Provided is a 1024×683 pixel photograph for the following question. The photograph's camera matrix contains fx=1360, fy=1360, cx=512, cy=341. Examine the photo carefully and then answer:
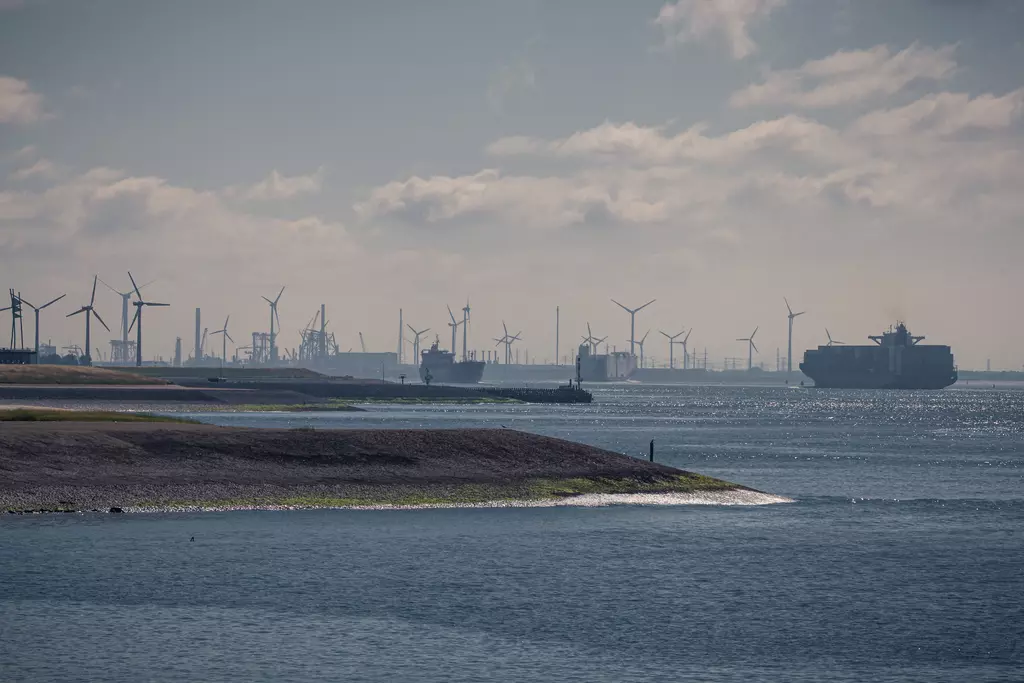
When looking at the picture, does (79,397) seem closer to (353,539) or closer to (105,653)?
(353,539)

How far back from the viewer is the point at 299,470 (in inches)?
2645

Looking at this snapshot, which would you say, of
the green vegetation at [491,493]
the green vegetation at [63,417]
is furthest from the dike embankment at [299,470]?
the green vegetation at [63,417]

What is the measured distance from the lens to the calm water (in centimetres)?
3250

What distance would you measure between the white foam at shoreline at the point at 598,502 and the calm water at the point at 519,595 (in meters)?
1.57

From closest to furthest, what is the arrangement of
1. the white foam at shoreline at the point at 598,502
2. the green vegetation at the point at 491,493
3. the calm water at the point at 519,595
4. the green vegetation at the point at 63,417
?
the calm water at the point at 519,595
the white foam at shoreline at the point at 598,502
the green vegetation at the point at 491,493
the green vegetation at the point at 63,417

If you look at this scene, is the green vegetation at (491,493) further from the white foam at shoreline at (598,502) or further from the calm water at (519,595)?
the calm water at (519,595)

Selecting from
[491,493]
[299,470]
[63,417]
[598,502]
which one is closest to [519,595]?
[491,493]

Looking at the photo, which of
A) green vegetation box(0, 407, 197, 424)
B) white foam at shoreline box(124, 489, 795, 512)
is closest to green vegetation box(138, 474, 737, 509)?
white foam at shoreline box(124, 489, 795, 512)

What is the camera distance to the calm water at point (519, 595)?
32500mm

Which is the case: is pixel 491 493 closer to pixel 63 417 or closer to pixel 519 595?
pixel 519 595

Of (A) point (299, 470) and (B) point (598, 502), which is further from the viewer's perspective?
(A) point (299, 470)

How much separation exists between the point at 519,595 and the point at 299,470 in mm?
27445

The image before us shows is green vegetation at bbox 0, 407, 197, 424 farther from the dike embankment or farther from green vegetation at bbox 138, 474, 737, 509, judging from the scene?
green vegetation at bbox 138, 474, 737, 509

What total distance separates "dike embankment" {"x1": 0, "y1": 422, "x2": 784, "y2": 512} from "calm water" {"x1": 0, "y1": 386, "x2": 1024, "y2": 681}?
9.41 feet
